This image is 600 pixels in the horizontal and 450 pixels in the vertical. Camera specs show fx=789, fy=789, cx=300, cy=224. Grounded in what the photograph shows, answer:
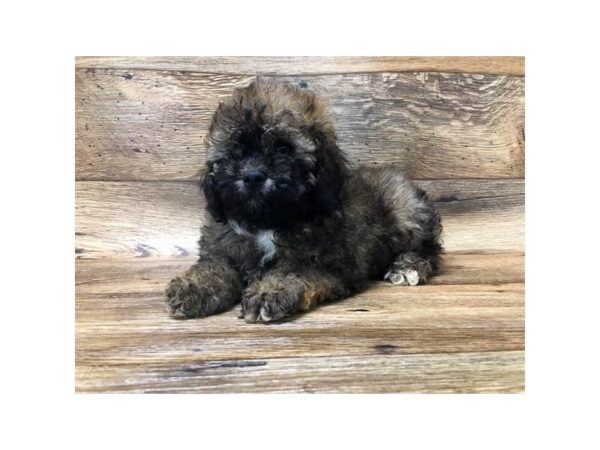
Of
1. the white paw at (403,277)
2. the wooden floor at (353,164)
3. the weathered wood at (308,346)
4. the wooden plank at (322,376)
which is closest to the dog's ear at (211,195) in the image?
the wooden floor at (353,164)

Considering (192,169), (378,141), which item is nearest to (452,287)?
(378,141)

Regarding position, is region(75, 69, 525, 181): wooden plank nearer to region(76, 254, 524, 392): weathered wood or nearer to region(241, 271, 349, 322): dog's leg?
region(76, 254, 524, 392): weathered wood

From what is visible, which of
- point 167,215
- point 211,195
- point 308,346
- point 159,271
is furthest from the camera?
point 167,215

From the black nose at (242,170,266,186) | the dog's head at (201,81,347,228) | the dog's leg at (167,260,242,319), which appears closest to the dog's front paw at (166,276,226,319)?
the dog's leg at (167,260,242,319)

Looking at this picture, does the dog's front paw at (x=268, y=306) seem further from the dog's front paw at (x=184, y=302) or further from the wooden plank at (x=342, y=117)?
the wooden plank at (x=342, y=117)

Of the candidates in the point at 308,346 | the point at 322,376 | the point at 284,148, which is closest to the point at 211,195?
the point at 284,148

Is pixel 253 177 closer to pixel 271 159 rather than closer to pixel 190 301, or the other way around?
pixel 271 159

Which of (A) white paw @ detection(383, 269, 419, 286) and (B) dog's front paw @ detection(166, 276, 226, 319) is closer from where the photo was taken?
(B) dog's front paw @ detection(166, 276, 226, 319)
